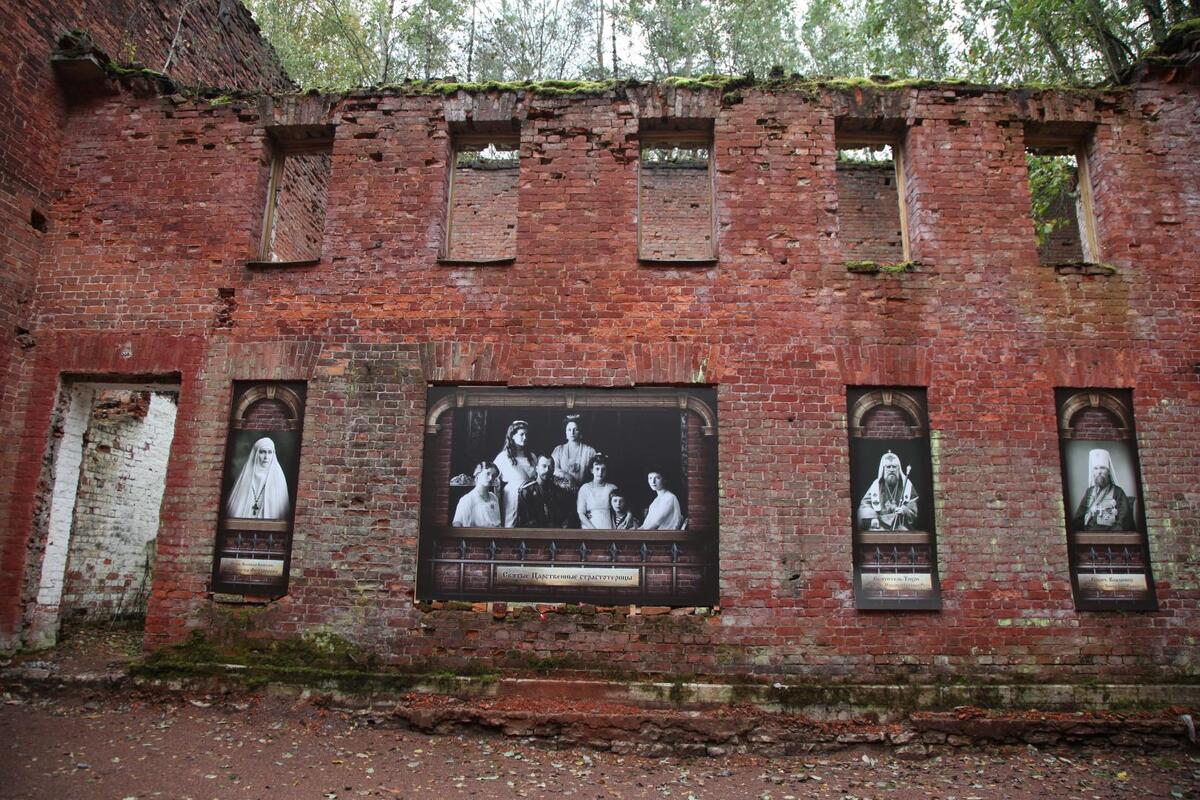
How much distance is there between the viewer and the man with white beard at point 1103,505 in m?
6.79

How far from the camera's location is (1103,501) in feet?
22.4

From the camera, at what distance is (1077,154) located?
7.87 meters

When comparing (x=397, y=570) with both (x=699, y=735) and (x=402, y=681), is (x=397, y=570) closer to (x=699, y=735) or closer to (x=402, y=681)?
(x=402, y=681)

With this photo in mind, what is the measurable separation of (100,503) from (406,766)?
5.45 m

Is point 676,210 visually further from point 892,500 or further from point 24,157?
point 24,157

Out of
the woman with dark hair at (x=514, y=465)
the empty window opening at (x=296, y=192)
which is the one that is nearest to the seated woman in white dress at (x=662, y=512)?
the woman with dark hair at (x=514, y=465)

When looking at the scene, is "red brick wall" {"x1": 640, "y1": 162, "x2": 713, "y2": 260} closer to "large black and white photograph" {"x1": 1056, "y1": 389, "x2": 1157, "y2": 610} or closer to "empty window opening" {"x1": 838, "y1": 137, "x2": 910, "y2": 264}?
"empty window opening" {"x1": 838, "y1": 137, "x2": 910, "y2": 264}

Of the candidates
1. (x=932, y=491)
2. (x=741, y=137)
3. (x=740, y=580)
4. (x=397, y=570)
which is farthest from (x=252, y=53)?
(x=932, y=491)

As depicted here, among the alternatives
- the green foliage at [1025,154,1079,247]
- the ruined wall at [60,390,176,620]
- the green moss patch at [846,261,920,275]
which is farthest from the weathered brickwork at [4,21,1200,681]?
the green foliage at [1025,154,1079,247]

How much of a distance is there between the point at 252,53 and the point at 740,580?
10.0m

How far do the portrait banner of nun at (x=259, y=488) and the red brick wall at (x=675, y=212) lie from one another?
658 centimetres

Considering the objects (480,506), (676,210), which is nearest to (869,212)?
(676,210)

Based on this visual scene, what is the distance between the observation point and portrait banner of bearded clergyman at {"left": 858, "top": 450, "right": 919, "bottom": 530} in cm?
678

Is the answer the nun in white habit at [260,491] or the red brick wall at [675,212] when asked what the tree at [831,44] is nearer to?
the red brick wall at [675,212]
